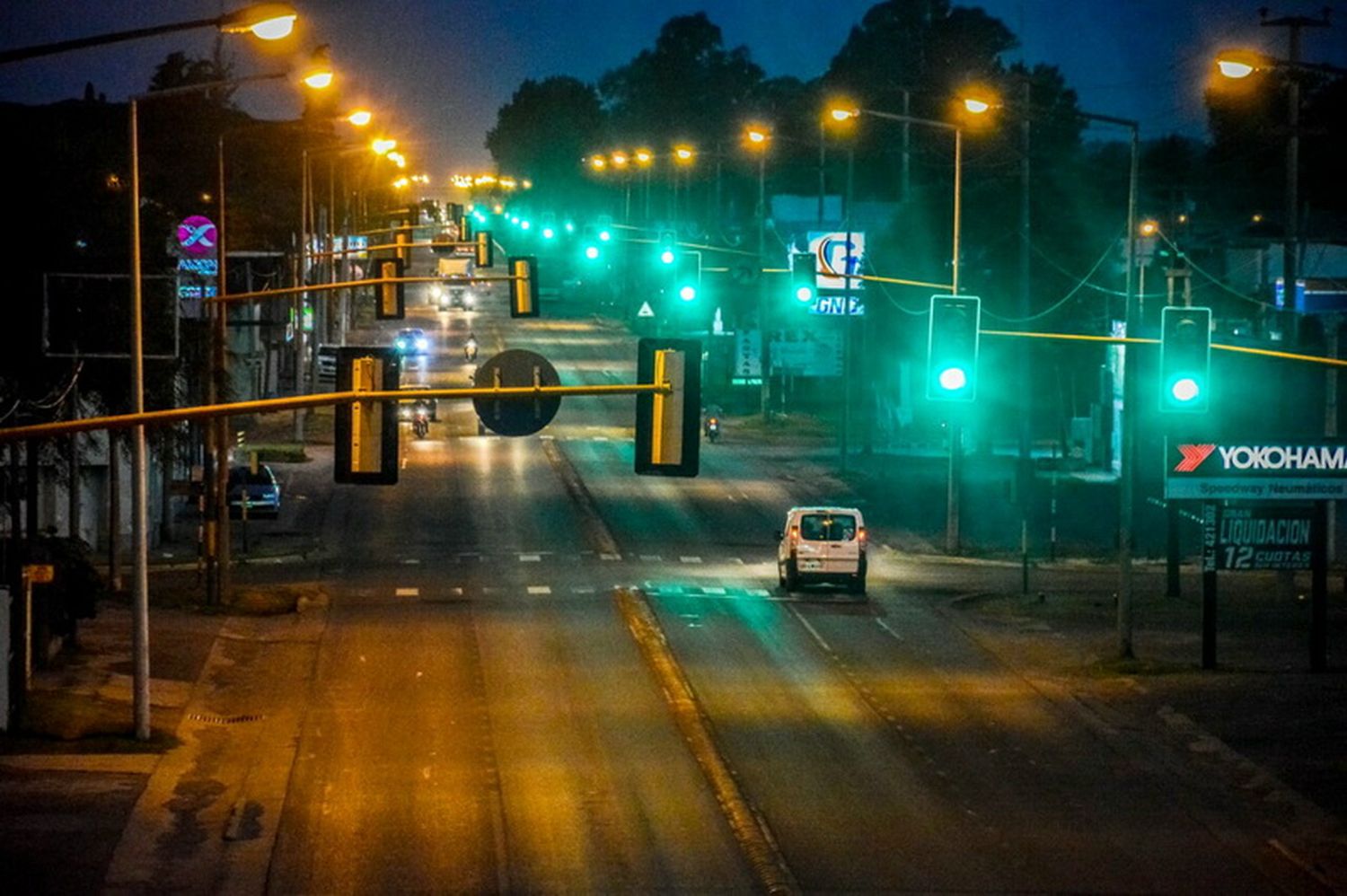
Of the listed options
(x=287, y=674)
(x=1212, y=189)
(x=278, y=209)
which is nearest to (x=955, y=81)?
(x=1212, y=189)

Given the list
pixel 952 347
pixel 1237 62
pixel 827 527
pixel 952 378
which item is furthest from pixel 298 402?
pixel 827 527

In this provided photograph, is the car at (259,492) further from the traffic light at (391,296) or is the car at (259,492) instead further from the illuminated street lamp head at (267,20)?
the illuminated street lamp head at (267,20)

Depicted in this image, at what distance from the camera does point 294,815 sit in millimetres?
24125

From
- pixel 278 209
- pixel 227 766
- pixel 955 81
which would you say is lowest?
Result: pixel 227 766

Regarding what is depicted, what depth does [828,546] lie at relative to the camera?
45000 mm

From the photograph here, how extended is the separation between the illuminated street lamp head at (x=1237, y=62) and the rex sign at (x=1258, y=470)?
1122 cm

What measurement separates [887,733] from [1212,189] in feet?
332

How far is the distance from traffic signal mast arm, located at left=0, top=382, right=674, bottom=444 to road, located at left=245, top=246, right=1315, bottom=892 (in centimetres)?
468

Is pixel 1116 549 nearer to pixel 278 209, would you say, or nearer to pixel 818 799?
pixel 818 799

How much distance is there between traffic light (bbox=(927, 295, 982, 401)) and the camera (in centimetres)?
2697

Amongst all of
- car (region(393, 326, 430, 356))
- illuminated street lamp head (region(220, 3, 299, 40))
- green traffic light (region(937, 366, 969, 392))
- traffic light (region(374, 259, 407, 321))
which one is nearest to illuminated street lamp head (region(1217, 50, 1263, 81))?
green traffic light (region(937, 366, 969, 392))

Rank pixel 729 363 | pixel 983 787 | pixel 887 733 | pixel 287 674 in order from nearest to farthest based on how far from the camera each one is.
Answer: pixel 983 787
pixel 887 733
pixel 287 674
pixel 729 363

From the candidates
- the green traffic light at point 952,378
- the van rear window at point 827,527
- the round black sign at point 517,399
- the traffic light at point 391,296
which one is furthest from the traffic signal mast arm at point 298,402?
the traffic light at point 391,296

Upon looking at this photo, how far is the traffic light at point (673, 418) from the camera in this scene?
20.4 meters
